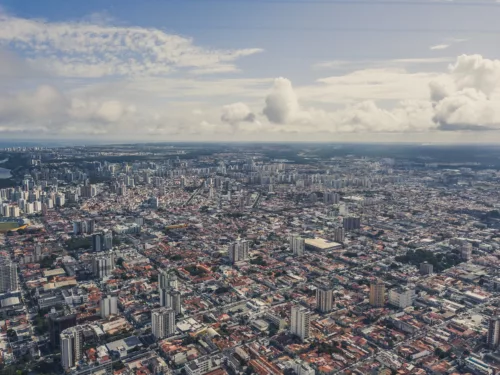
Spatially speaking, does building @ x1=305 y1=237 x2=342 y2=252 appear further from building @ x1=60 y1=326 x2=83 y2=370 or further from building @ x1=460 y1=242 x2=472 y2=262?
building @ x1=60 y1=326 x2=83 y2=370

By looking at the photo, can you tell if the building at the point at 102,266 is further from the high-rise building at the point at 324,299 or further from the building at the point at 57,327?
the high-rise building at the point at 324,299

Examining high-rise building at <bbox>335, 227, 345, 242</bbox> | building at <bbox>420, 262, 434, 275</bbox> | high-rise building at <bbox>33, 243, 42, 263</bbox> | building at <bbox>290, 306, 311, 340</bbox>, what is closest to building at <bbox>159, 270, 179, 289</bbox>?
building at <bbox>290, 306, 311, 340</bbox>

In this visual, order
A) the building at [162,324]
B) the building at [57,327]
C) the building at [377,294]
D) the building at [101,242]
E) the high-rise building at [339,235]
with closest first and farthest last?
the building at [57,327] < the building at [162,324] < the building at [377,294] < the building at [101,242] < the high-rise building at [339,235]

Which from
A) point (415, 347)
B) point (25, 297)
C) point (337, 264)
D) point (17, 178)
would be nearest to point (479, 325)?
point (415, 347)

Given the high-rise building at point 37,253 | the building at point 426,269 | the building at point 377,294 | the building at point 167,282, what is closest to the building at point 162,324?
the building at point 167,282

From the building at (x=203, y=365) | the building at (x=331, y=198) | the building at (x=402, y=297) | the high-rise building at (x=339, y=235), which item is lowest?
the building at (x=203, y=365)

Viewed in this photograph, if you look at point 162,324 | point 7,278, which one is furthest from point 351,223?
point 7,278

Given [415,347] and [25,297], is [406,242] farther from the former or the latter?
[25,297]

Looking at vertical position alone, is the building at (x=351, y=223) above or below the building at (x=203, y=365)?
above
